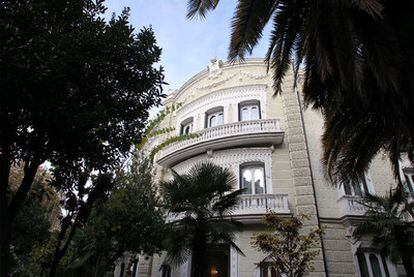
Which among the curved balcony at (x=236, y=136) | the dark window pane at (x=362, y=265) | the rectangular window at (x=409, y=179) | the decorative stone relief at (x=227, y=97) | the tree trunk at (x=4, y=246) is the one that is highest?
the decorative stone relief at (x=227, y=97)

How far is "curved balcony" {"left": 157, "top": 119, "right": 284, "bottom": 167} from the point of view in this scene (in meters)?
13.8

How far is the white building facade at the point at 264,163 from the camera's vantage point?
450 inches

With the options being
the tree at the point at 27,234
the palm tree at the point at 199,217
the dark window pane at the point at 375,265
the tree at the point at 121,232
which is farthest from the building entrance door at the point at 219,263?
the tree at the point at 27,234

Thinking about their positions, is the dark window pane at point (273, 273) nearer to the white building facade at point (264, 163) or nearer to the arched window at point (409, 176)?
the white building facade at point (264, 163)

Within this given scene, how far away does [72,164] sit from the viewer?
5734mm

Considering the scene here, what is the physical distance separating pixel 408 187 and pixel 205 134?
9.60m

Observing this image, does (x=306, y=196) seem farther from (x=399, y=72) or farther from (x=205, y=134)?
(x=399, y=72)

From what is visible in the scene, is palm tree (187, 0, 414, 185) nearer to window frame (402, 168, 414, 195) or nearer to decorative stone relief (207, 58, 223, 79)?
window frame (402, 168, 414, 195)

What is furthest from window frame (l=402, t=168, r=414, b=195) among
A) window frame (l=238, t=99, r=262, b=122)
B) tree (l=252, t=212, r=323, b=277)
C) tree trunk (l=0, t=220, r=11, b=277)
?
tree trunk (l=0, t=220, r=11, b=277)

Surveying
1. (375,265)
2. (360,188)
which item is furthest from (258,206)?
(375,265)

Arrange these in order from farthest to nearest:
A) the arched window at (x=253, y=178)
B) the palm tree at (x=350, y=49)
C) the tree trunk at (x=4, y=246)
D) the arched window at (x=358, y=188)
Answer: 1. the arched window at (x=253, y=178)
2. the arched window at (x=358, y=188)
3. the palm tree at (x=350, y=49)
4. the tree trunk at (x=4, y=246)

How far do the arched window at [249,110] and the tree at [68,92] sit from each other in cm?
1031

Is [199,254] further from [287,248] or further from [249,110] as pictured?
[249,110]

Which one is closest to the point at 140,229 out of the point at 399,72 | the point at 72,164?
the point at 72,164
